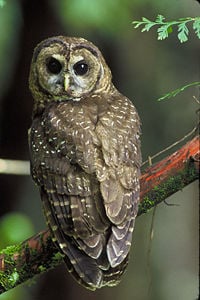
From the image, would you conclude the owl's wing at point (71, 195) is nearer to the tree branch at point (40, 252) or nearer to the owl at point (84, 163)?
the owl at point (84, 163)

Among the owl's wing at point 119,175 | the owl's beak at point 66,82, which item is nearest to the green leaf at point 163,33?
the owl's wing at point 119,175

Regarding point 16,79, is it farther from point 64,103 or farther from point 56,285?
point 64,103

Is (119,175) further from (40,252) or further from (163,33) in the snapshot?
(163,33)

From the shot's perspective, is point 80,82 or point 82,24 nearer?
point 80,82

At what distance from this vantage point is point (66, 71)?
5066 millimetres

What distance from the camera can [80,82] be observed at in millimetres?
5176

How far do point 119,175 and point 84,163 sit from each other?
0.61 ft

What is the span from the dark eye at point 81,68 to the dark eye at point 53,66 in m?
0.09

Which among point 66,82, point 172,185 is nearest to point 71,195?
point 172,185

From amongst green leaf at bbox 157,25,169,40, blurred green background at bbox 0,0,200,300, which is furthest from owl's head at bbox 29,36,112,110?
blurred green background at bbox 0,0,200,300

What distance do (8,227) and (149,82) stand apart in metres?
3.56

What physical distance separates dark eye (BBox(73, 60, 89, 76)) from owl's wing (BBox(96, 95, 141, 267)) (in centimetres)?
40

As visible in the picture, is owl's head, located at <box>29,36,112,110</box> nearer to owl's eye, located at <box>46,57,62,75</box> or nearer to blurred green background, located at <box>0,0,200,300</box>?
owl's eye, located at <box>46,57,62,75</box>

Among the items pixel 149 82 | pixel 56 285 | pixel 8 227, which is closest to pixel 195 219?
pixel 149 82
